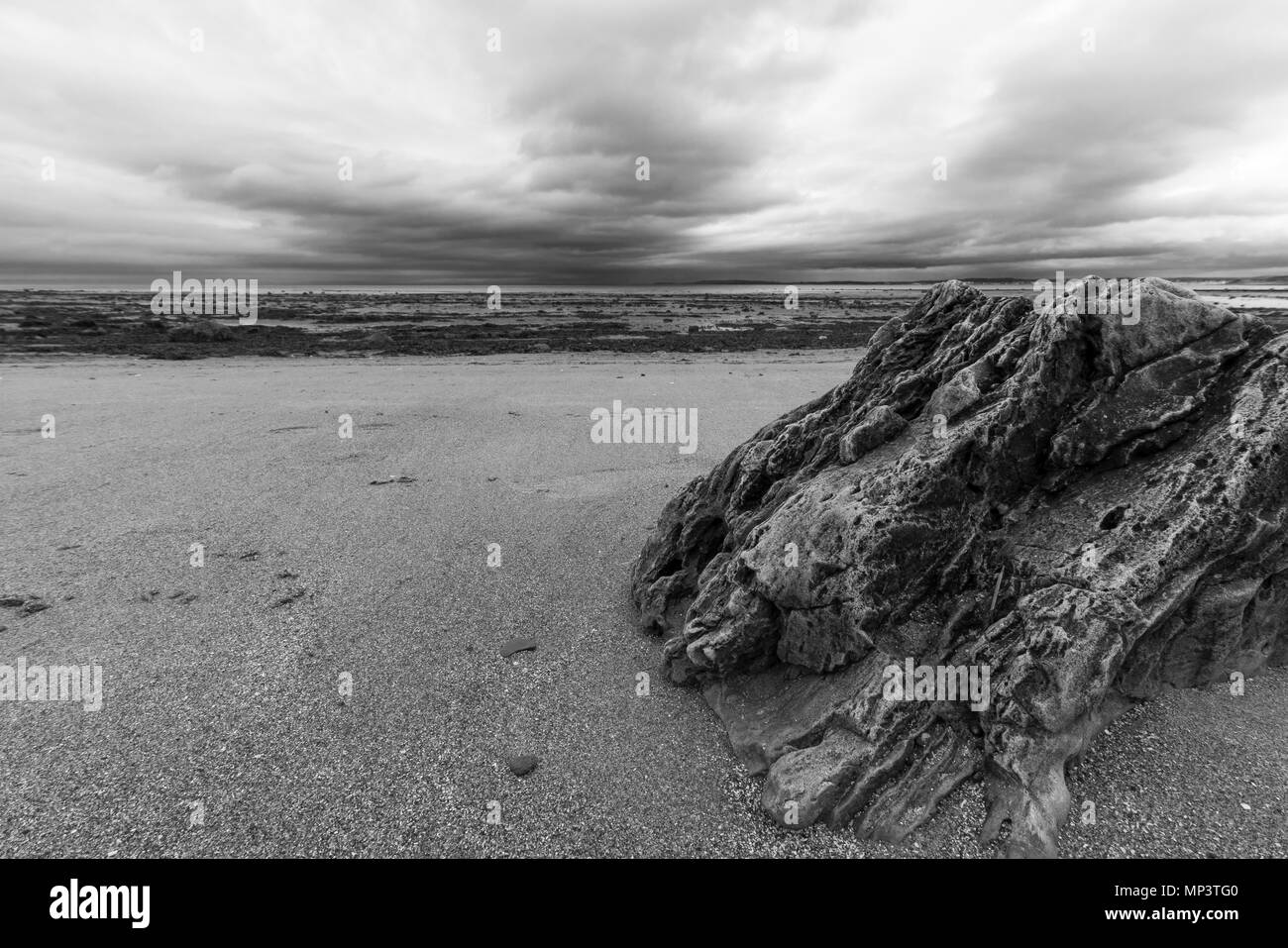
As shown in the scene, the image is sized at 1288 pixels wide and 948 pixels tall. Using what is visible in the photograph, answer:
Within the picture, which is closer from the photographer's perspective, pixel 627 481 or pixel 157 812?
pixel 157 812

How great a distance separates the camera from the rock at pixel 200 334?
42344mm

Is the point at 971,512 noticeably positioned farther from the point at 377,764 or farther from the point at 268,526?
the point at 268,526

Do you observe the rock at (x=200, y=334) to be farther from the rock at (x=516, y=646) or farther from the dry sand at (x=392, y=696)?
the rock at (x=516, y=646)

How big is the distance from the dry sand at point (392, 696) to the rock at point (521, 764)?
109mm

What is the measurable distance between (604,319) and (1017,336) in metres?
64.4

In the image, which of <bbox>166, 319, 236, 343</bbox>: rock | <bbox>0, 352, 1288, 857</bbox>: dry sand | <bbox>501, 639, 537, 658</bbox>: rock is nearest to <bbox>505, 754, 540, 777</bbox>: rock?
<bbox>0, 352, 1288, 857</bbox>: dry sand

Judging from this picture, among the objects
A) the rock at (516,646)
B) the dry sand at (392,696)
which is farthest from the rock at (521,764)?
the rock at (516,646)

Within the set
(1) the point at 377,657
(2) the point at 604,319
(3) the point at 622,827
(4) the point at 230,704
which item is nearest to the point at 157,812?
(4) the point at 230,704

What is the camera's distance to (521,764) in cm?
545

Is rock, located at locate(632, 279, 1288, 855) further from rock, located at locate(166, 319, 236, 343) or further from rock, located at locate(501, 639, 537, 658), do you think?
rock, located at locate(166, 319, 236, 343)

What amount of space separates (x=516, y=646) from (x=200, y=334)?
156ft

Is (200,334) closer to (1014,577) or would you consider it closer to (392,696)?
(392,696)

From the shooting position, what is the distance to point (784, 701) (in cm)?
575

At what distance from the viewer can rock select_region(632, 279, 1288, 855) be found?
4816mm
